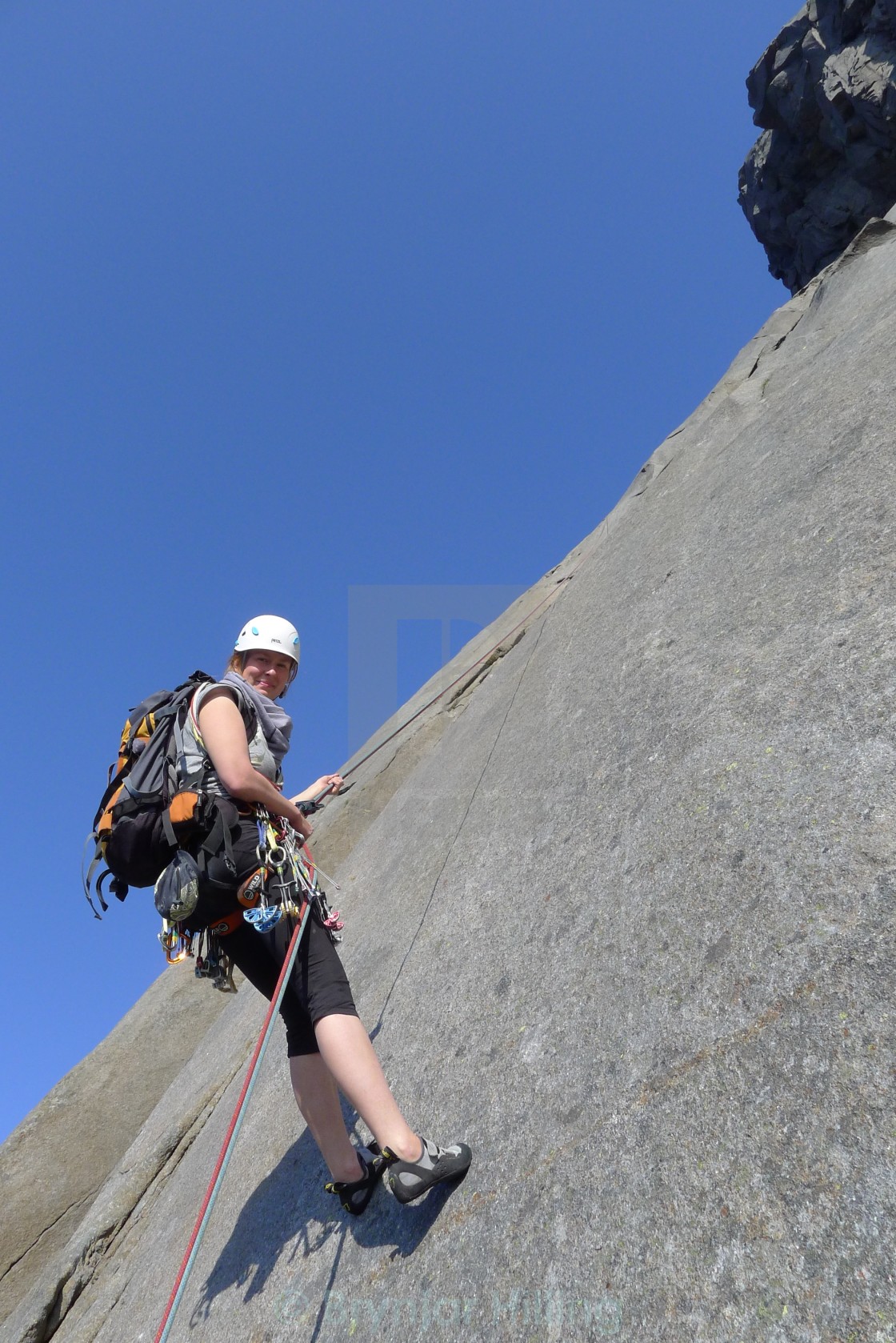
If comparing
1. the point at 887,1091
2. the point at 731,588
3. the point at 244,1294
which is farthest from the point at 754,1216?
the point at 731,588

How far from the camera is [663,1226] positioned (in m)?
1.94

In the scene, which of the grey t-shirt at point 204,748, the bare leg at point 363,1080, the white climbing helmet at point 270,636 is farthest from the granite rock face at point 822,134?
the bare leg at point 363,1080

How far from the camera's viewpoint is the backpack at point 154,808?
3000 mm

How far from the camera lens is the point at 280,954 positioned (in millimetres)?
3041

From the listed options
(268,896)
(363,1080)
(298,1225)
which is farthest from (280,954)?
(298,1225)

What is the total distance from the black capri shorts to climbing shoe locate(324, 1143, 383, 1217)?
1.54ft

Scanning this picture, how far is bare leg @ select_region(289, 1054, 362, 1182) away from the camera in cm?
299

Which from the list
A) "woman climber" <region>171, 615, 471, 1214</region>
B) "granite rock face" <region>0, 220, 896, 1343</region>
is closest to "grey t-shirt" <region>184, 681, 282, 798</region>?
"woman climber" <region>171, 615, 471, 1214</region>

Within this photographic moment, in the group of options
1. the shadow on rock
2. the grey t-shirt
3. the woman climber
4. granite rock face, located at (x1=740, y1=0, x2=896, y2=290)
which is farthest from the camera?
granite rock face, located at (x1=740, y1=0, x2=896, y2=290)

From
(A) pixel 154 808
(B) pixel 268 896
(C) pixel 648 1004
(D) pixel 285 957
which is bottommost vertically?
(C) pixel 648 1004

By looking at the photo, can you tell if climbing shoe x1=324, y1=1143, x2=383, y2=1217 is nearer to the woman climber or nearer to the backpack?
the woman climber

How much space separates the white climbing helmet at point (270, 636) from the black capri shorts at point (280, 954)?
880 millimetres

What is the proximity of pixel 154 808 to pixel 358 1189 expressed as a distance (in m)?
1.61

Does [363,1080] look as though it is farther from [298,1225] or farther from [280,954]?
[298,1225]
